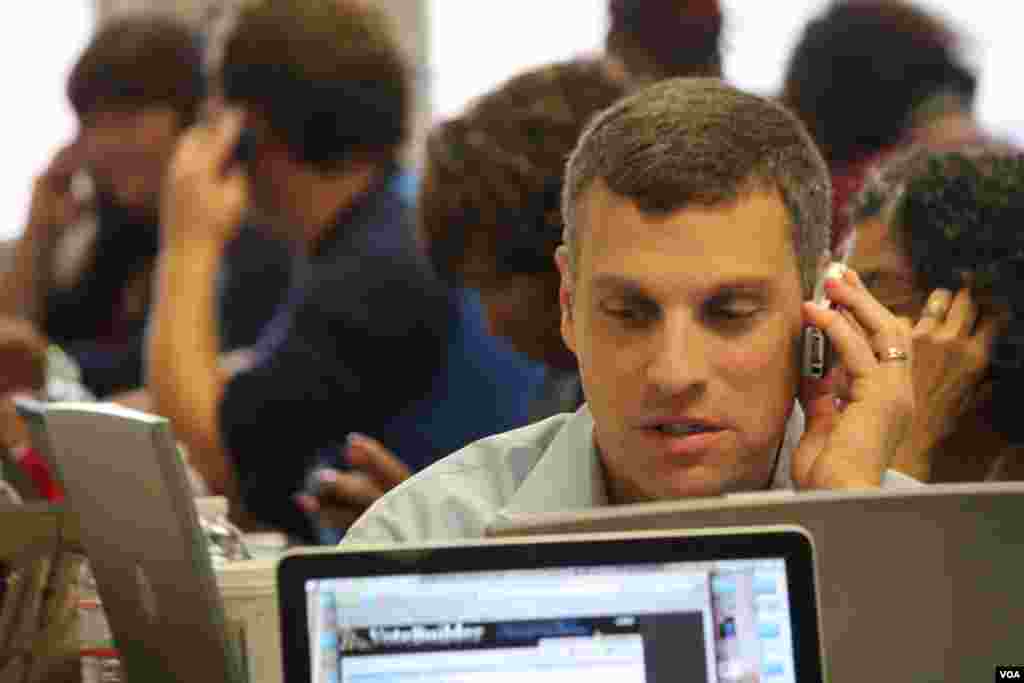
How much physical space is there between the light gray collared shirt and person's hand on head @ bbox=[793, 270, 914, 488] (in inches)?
1.1

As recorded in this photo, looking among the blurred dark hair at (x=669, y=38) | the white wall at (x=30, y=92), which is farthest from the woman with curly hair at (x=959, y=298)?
the white wall at (x=30, y=92)

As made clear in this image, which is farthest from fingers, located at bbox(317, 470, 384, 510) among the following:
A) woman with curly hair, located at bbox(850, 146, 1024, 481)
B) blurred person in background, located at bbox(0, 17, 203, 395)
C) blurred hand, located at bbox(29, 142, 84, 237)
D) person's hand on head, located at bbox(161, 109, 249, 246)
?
blurred hand, located at bbox(29, 142, 84, 237)

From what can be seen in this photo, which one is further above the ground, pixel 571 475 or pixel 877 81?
pixel 877 81

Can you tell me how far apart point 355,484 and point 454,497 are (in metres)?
1.17

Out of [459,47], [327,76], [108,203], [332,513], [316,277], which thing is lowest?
[332,513]

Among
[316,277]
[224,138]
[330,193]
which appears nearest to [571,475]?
[316,277]

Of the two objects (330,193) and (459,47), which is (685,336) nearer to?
(330,193)

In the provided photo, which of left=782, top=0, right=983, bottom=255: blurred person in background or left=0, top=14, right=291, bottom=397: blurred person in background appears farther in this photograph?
left=0, top=14, right=291, bottom=397: blurred person in background

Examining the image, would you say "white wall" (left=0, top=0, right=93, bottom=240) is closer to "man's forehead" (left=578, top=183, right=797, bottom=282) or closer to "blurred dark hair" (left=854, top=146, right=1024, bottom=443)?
"blurred dark hair" (left=854, top=146, right=1024, bottom=443)

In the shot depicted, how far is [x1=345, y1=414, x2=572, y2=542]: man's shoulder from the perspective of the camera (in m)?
1.75

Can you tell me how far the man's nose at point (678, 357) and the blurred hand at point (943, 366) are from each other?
647 millimetres

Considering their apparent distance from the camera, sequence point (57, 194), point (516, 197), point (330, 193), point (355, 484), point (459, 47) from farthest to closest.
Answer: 1. point (459, 47)
2. point (57, 194)
3. point (330, 193)
4. point (355, 484)
5. point (516, 197)

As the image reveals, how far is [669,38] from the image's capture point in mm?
3074

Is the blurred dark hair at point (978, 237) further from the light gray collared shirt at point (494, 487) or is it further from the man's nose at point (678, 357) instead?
the man's nose at point (678, 357)
